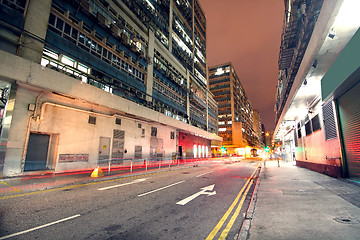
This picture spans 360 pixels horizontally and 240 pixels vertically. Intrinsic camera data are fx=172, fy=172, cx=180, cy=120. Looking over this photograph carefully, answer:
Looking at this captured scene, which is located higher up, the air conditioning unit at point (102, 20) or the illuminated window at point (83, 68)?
the air conditioning unit at point (102, 20)

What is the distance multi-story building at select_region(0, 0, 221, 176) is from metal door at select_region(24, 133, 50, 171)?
0.22ft

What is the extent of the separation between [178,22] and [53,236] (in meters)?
46.9

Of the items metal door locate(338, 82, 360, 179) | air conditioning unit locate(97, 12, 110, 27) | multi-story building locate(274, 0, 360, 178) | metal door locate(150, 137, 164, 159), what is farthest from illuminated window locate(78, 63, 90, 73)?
metal door locate(338, 82, 360, 179)

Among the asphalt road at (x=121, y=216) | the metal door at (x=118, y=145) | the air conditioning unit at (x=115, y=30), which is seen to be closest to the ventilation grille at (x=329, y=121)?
the asphalt road at (x=121, y=216)

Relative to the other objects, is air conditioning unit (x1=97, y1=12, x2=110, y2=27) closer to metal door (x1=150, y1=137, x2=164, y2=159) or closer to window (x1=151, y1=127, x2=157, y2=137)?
window (x1=151, y1=127, x2=157, y2=137)

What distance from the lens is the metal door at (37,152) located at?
42.5 feet

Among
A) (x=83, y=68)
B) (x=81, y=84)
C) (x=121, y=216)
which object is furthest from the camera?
(x=83, y=68)

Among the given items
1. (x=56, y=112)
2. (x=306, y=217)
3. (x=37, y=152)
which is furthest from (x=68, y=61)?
(x=306, y=217)

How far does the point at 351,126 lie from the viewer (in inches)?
372

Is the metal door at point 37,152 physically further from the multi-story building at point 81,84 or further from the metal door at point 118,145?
the metal door at point 118,145

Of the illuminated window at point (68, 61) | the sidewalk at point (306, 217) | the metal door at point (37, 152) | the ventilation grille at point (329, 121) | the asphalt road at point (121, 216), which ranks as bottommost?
the asphalt road at point (121, 216)

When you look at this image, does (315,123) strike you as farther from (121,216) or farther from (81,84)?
(81,84)

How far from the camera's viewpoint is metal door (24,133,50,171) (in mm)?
12941

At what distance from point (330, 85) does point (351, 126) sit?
8.48 feet
